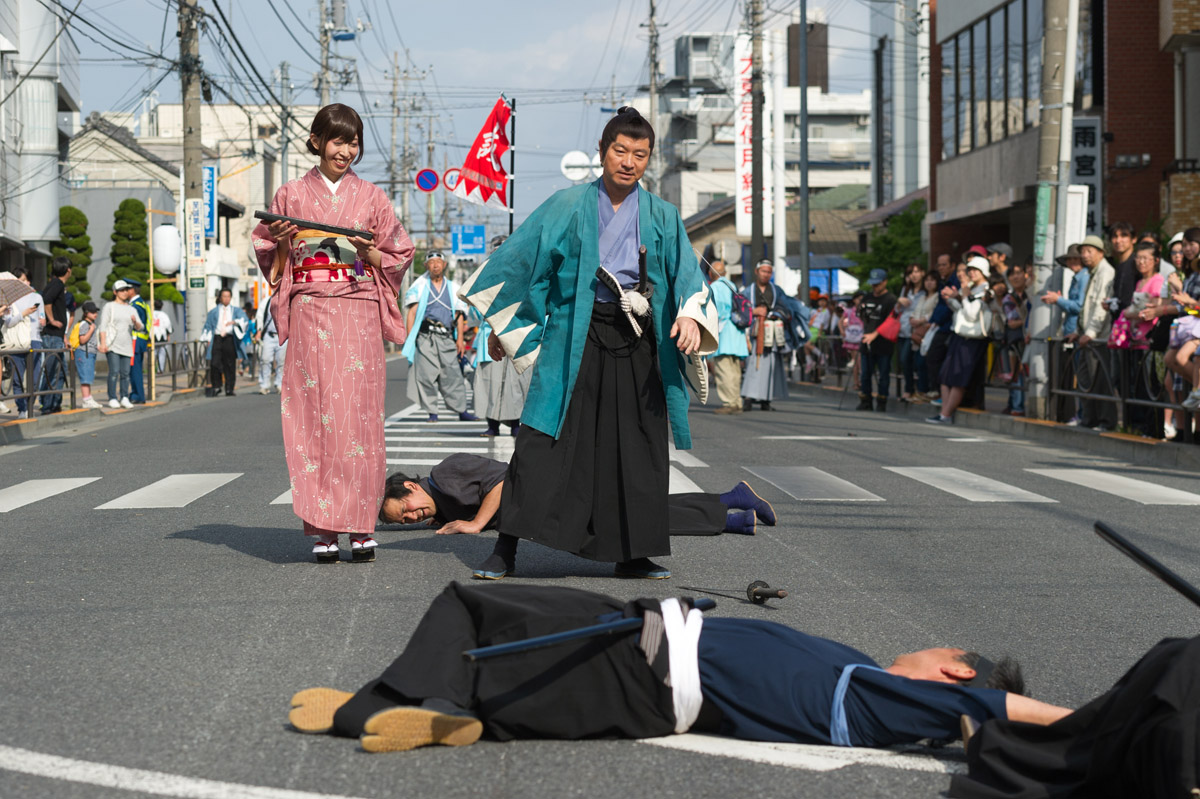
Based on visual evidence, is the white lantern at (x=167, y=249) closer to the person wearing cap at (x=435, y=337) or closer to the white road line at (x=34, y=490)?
the person wearing cap at (x=435, y=337)

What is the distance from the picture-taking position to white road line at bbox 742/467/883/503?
31.3 feet

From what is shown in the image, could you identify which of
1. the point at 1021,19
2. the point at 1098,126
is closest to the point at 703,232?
the point at 1021,19

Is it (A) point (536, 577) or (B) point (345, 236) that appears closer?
(A) point (536, 577)

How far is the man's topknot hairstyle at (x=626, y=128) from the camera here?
614 cm

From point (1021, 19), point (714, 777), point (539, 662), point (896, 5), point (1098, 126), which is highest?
point (896, 5)

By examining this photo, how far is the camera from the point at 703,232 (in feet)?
194

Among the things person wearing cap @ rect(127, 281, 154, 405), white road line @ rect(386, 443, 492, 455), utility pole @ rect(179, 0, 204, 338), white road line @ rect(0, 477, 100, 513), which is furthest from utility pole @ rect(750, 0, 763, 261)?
white road line @ rect(0, 477, 100, 513)

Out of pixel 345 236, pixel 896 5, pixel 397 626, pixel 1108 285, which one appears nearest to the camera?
pixel 397 626

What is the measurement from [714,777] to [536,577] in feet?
9.26

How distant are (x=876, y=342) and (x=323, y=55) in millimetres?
31488

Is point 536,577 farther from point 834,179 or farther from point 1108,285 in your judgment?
point 834,179

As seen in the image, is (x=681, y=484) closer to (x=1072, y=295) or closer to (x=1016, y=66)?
(x=1072, y=295)

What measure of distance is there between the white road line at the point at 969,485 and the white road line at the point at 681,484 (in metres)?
1.77

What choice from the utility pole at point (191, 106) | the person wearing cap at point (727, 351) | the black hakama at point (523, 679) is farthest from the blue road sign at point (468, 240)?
the black hakama at point (523, 679)
